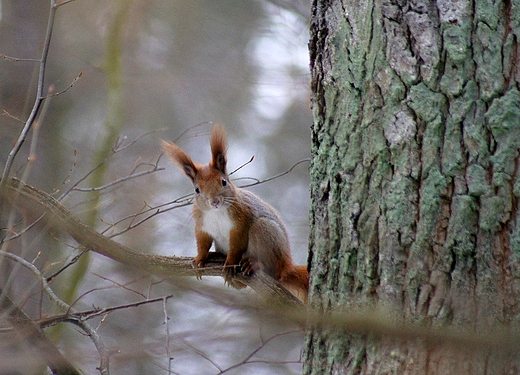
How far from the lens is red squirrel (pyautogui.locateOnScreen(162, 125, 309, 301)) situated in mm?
2578

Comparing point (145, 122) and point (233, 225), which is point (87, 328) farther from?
point (145, 122)

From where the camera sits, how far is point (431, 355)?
1.33m

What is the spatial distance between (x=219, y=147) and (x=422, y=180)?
1.38 meters

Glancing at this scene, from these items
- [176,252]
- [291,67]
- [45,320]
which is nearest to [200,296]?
[45,320]

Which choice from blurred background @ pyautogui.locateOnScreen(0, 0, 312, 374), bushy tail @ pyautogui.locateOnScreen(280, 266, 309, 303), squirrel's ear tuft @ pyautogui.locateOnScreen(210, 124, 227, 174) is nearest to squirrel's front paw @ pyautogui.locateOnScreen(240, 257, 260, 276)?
bushy tail @ pyautogui.locateOnScreen(280, 266, 309, 303)

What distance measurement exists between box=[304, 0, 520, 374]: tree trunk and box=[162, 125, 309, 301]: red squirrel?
987 millimetres

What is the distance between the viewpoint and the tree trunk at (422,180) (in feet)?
4.33

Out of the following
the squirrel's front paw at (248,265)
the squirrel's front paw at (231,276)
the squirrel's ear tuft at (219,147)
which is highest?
the squirrel's ear tuft at (219,147)

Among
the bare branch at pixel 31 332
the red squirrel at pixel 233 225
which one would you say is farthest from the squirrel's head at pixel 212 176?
the bare branch at pixel 31 332

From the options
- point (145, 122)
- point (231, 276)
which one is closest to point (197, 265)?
point (231, 276)

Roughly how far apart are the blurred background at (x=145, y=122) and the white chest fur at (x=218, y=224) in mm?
225

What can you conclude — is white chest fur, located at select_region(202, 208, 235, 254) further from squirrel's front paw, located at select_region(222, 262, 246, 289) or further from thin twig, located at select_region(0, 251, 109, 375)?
thin twig, located at select_region(0, 251, 109, 375)

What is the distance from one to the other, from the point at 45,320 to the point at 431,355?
1056 millimetres

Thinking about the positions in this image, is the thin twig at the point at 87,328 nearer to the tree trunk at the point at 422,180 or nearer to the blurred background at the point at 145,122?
the blurred background at the point at 145,122
